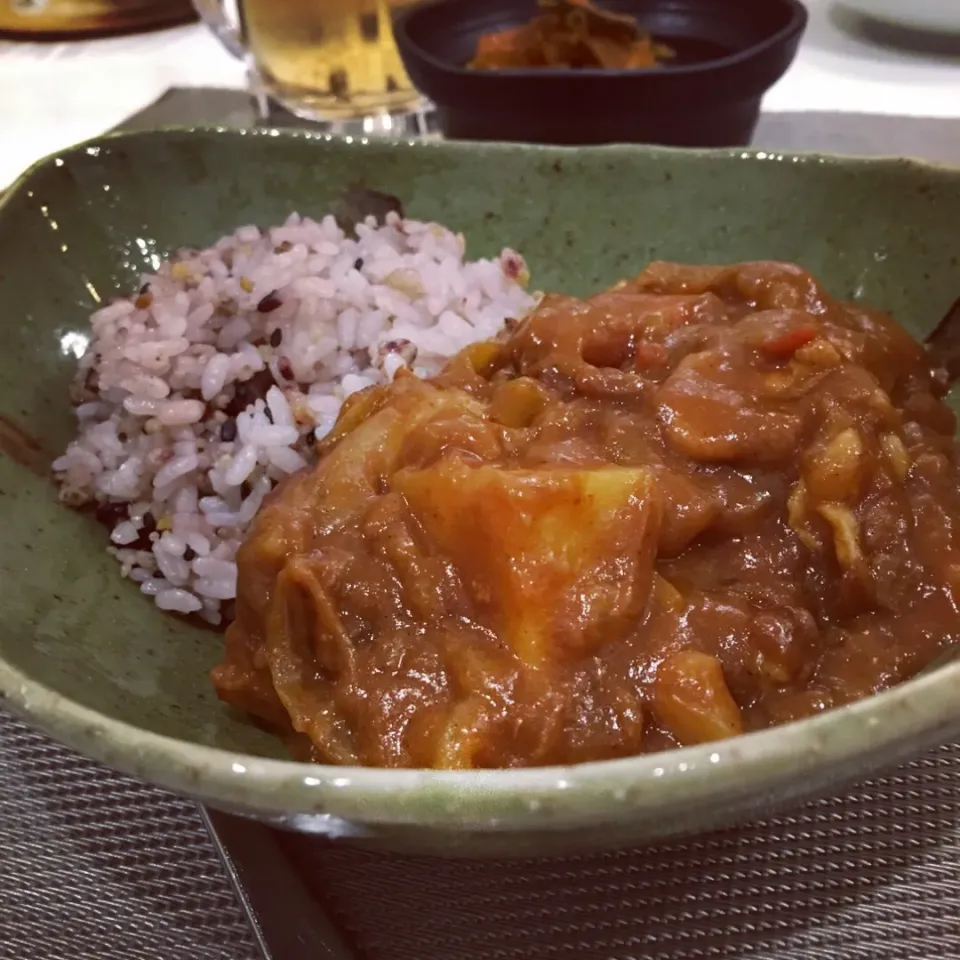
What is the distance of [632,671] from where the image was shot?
41.4 inches

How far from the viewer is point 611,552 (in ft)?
3.48

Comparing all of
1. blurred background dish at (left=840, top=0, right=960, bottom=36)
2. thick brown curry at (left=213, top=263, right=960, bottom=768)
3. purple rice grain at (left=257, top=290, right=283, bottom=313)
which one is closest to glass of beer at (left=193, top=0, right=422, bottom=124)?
purple rice grain at (left=257, top=290, right=283, bottom=313)

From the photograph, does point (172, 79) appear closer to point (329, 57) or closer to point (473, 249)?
point (329, 57)

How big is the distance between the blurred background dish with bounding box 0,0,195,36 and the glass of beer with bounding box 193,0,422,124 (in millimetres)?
1185

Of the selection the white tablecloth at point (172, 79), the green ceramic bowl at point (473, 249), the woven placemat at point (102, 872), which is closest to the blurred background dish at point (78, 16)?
the white tablecloth at point (172, 79)

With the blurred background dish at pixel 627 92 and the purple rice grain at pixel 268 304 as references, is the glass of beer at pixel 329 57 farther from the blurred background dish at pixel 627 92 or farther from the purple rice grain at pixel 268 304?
the purple rice grain at pixel 268 304

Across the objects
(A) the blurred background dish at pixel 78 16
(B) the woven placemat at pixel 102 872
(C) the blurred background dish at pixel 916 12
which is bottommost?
(B) the woven placemat at pixel 102 872

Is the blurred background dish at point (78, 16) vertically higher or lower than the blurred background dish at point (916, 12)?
higher

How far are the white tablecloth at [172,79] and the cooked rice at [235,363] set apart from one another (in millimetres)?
1428

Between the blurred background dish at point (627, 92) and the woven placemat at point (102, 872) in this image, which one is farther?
the blurred background dish at point (627, 92)

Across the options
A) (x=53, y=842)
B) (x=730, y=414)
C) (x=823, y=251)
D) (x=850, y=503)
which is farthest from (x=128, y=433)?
(x=823, y=251)

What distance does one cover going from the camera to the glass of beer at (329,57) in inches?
114

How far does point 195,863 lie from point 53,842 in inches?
7.6

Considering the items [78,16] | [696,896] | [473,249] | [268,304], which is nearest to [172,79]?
[78,16]
